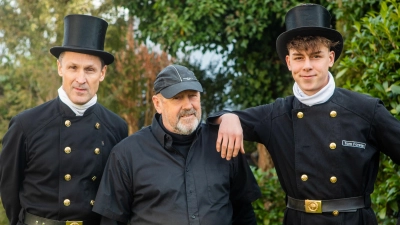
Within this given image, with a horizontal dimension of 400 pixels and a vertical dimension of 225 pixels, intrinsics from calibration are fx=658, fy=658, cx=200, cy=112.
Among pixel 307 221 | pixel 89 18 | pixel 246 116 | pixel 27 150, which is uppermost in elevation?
pixel 89 18

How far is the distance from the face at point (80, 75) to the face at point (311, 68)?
1.33 metres

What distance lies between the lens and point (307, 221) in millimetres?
3951

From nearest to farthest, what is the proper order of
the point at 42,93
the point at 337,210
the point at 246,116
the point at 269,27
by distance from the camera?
1. the point at 337,210
2. the point at 246,116
3. the point at 269,27
4. the point at 42,93

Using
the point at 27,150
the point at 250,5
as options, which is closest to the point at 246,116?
the point at 27,150

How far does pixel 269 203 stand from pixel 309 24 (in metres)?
3.11

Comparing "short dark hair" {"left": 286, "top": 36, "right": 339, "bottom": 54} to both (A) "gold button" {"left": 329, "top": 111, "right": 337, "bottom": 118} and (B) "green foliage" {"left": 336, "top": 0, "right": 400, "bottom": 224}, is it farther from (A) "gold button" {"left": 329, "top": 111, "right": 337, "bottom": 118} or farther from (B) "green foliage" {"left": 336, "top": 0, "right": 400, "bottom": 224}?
(B) "green foliage" {"left": 336, "top": 0, "right": 400, "bottom": 224}

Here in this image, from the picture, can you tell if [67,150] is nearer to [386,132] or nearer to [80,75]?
[80,75]

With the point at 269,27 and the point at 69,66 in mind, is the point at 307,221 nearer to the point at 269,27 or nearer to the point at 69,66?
the point at 69,66

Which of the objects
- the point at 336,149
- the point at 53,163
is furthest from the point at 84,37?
the point at 336,149

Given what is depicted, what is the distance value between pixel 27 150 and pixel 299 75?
1.81 m

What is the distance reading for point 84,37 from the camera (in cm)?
445

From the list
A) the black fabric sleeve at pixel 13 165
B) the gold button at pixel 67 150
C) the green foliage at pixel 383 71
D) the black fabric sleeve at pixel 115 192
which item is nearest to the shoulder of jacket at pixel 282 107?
the green foliage at pixel 383 71

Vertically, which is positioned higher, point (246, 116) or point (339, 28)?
point (339, 28)

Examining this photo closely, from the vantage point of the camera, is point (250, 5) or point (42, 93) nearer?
point (250, 5)
